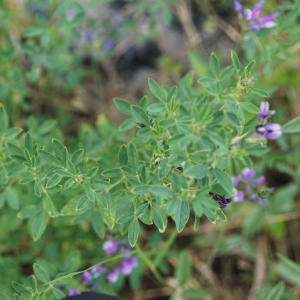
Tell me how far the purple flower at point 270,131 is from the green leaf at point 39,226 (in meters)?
1.41

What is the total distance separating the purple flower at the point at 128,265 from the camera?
2260 mm

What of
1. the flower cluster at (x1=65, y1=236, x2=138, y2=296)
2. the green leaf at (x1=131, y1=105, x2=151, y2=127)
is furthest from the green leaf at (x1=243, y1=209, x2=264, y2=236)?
the green leaf at (x1=131, y1=105, x2=151, y2=127)

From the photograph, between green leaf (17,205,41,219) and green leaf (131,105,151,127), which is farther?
green leaf (17,205,41,219)

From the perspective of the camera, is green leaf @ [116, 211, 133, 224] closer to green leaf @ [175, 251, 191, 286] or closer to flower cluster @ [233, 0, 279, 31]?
green leaf @ [175, 251, 191, 286]

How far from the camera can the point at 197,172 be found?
1.36 meters

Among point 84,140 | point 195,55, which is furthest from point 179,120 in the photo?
point 195,55

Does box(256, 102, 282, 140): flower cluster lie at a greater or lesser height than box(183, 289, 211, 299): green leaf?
greater

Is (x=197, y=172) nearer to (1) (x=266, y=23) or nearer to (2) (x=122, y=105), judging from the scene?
(2) (x=122, y=105)

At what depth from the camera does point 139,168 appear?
1654 mm

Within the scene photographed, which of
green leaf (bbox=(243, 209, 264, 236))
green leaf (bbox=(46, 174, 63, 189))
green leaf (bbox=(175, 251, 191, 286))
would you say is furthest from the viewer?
green leaf (bbox=(243, 209, 264, 236))

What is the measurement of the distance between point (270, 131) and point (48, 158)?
1165 mm

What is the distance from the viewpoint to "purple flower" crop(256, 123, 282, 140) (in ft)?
5.06

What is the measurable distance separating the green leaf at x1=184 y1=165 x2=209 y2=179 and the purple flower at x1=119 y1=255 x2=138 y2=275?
124 centimetres

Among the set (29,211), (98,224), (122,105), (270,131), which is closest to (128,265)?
(98,224)
